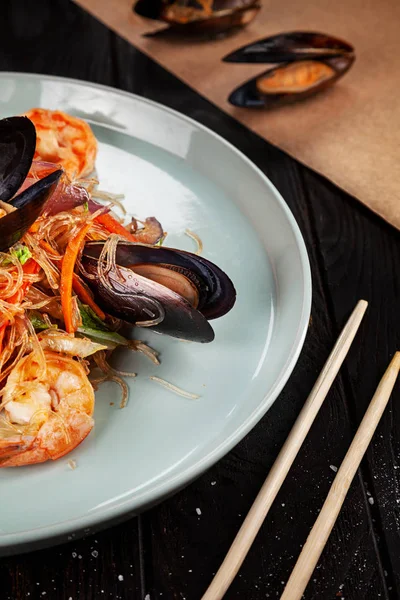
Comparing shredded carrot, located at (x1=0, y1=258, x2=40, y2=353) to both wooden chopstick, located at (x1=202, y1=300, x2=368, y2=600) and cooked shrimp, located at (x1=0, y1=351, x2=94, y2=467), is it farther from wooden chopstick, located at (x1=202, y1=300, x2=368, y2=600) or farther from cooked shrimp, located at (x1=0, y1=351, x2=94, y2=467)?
wooden chopstick, located at (x1=202, y1=300, x2=368, y2=600)

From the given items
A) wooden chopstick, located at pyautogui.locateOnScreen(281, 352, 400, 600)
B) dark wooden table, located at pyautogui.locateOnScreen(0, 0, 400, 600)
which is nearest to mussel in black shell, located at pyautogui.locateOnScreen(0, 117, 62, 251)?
dark wooden table, located at pyautogui.locateOnScreen(0, 0, 400, 600)

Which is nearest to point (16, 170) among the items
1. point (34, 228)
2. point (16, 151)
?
point (16, 151)

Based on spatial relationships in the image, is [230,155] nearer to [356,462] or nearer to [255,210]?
[255,210]

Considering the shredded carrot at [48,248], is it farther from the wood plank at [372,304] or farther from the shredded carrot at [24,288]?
the wood plank at [372,304]

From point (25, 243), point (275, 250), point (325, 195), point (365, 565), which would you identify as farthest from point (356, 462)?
point (325, 195)

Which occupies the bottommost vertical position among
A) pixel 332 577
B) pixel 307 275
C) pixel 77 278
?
pixel 332 577

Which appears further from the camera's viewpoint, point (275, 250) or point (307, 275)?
point (275, 250)
